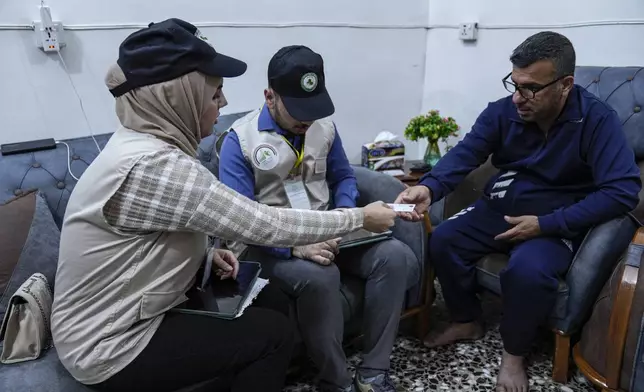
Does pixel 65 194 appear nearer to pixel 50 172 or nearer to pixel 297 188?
pixel 50 172

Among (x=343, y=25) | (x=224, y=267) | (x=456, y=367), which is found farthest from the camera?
(x=343, y=25)

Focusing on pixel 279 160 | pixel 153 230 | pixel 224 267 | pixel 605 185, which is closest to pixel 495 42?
pixel 605 185

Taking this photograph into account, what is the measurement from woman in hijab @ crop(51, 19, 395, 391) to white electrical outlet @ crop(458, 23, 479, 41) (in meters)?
1.95

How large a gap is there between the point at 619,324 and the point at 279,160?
117 centimetres

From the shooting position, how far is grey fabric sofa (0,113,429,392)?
1.29 m

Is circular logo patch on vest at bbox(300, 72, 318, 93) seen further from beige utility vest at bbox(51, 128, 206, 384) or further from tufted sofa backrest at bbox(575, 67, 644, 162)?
tufted sofa backrest at bbox(575, 67, 644, 162)

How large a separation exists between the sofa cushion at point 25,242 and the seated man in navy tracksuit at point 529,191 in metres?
1.14

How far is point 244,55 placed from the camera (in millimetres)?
2496

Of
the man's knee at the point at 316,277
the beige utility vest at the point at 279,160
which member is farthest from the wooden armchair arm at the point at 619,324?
the beige utility vest at the point at 279,160

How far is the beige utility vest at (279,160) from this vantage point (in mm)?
1734

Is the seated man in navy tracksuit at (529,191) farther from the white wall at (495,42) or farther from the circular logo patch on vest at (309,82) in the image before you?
the white wall at (495,42)

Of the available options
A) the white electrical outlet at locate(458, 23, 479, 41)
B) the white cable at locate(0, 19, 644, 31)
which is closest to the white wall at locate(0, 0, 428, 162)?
the white cable at locate(0, 19, 644, 31)

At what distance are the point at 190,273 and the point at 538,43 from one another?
1.34m

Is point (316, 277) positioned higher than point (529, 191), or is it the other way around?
point (529, 191)
